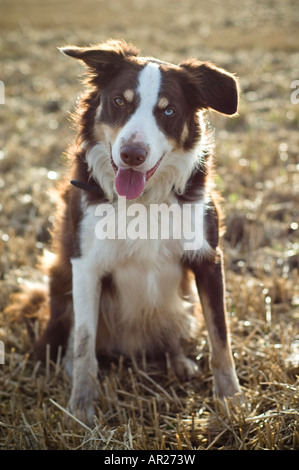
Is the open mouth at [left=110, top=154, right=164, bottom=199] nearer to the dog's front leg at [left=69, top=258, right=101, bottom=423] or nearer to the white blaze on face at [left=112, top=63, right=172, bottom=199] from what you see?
the white blaze on face at [left=112, top=63, right=172, bottom=199]

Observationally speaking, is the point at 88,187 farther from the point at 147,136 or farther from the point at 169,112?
the point at 169,112

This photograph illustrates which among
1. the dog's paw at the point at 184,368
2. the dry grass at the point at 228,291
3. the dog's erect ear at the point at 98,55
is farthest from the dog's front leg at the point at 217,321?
the dog's erect ear at the point at 98,55

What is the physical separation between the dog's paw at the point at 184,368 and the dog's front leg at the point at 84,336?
613 millimetres

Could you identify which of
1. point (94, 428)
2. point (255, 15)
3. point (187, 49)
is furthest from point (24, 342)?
point (255, 15)

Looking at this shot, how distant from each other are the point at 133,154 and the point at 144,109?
1.10ft

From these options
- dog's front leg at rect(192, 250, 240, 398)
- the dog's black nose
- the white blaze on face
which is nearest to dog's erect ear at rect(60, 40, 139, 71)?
the white blaze on face

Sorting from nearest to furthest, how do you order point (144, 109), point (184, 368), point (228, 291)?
1. point (144, 109)
2. point (184, 368)
3. point (228, 291)

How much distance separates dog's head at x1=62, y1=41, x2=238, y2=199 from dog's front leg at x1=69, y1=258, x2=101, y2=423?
629mm

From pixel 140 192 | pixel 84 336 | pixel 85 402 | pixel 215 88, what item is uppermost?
pixel 215 88

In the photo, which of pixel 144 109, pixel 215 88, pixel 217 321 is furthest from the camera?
pixel 217 321

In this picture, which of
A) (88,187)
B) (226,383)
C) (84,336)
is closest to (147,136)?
(88,187)

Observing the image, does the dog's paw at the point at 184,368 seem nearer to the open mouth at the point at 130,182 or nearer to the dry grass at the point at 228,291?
the dry grass at the point at 228,291

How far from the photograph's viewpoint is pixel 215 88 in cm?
315

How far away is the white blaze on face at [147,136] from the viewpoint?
2900mm
